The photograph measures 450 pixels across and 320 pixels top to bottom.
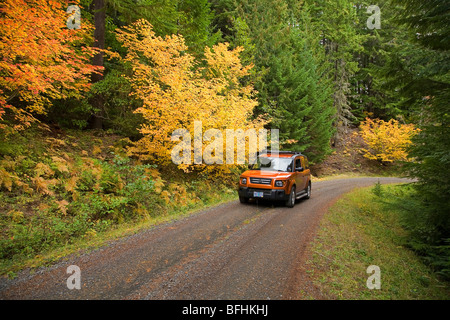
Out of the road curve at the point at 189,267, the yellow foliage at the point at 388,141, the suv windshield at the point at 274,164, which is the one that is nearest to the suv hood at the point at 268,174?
the suv windshield at the point at 274,164

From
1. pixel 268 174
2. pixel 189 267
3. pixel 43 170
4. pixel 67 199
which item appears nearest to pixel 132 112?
pixel 43 170

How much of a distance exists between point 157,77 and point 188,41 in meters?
6.07

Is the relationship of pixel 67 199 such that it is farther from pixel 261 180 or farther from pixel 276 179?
pixel 276 179

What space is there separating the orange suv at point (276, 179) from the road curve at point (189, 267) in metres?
2.10

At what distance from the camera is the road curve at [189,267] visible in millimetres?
3396

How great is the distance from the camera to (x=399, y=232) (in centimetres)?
727

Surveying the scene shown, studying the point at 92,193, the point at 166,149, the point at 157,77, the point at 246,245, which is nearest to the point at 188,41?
the point at 157,77

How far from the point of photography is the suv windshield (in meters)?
9.74

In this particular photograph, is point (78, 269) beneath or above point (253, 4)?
beneath

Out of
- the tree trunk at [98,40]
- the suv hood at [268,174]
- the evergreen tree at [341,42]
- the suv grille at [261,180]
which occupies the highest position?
the evergreen tree at [341,42]

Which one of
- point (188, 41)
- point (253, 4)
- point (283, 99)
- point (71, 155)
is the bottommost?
point (71, 155)

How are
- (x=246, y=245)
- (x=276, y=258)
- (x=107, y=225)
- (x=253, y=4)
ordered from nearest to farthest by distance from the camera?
(x=276, y=258), (x=246, y=245), (x=107, y=225), (x=253, y=4)

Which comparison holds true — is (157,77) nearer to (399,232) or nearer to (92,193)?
(92,193)

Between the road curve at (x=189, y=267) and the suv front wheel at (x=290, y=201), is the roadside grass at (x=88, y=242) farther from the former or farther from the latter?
the suv front wheel at (x=290, y=201)
